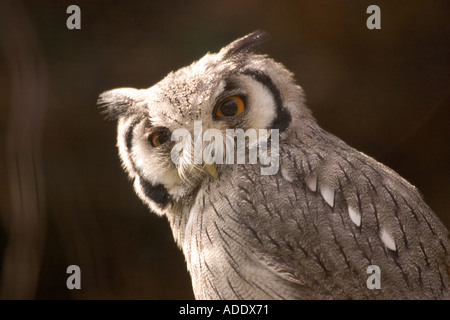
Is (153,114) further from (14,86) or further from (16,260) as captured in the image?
(16,260)

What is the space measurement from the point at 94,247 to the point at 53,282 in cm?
32

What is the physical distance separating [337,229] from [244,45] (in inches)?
27.5

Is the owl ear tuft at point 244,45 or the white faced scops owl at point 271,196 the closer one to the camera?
the white faced scops owl at point 271,196

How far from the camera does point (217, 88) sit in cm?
189

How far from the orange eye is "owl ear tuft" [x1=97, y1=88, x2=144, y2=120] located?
1.16 ft

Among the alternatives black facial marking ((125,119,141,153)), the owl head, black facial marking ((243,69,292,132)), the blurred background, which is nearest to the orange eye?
the owl head

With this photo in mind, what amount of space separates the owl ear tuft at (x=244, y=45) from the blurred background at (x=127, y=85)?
3.20 ft

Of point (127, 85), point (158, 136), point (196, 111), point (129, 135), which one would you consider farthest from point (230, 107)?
point (127, 85)

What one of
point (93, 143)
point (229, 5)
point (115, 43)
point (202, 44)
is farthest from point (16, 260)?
point (229, 5)

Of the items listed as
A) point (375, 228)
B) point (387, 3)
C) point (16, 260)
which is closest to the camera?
point (375, 228)

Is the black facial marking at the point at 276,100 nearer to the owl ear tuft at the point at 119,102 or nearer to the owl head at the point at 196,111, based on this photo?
the owl head at the point at 196,111

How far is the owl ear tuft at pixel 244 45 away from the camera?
2039 mm

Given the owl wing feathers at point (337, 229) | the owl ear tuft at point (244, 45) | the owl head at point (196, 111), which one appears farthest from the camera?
the owl ear tuft at point (244, 45)

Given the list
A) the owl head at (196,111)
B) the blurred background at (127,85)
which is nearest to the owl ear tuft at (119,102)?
the owl head at (196,111)
